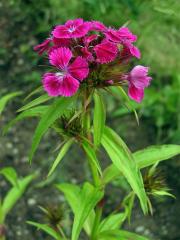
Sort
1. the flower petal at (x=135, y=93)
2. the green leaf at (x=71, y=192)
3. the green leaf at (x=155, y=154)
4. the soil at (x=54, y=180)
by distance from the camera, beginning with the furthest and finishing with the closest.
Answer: the soil at (x=54, y=180)
the green leaf at (x=71, y=192)
the green leaf at (x=155, y=154)
the flower petal at (x=135, y=93)

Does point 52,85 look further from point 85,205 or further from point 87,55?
point 85,205

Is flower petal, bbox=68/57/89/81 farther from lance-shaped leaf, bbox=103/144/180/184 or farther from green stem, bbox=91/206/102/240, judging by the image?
green stem, bbox=91/206/102/240

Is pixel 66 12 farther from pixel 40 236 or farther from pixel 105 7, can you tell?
pixel 40 236

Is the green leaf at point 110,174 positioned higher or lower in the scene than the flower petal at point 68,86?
lower

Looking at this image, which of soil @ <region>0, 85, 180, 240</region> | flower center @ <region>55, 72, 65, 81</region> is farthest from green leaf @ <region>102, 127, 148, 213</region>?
soil @ <region>0, 85, 180, 240</region>

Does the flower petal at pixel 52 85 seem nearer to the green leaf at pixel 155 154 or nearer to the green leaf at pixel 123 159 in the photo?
the green leaf at pixel 123 159

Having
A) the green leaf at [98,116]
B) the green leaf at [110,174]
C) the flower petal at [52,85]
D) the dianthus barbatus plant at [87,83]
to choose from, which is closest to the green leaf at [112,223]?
the green leaf at [110,174]

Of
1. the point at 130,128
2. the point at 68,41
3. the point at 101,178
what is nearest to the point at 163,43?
the point at 130,128
